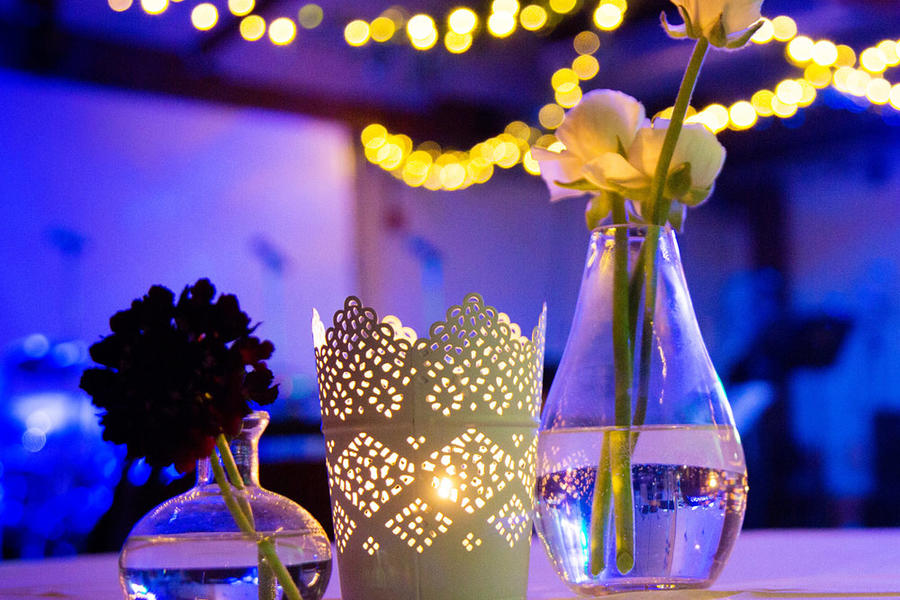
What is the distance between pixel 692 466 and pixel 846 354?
494cm

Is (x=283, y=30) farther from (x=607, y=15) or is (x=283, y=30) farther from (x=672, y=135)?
(x=672, y=135)

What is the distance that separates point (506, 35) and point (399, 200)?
1151 mm

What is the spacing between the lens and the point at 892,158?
4.96m

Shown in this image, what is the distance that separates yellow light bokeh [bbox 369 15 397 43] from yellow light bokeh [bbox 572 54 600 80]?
132cm

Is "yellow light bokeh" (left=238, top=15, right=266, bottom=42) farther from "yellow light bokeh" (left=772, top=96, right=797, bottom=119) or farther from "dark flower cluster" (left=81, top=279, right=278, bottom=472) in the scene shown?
"dark flower cluster" (left=81, top=279, right=278, bottom=472)

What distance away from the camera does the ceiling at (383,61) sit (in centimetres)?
410

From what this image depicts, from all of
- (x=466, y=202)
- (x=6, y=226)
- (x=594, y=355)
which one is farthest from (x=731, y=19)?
(x=466, y=202)

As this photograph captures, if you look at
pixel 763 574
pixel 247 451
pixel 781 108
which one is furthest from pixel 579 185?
pixel 781 108

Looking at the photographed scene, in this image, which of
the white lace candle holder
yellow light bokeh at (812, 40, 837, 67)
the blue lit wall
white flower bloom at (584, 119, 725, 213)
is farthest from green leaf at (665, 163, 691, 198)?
the blue lit wall

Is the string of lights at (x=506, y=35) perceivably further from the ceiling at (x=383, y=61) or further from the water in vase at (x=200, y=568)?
the water in vase at (x=200, y=568)

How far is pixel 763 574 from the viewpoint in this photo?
2.39 ft

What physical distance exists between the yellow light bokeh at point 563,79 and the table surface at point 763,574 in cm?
386

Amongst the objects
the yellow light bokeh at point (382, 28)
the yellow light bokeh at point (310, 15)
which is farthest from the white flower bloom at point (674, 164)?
the yellow light bokeh at point (310, 15)

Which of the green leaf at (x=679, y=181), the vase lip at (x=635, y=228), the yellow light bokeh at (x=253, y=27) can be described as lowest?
the vase lip at (x=635, y=228)
